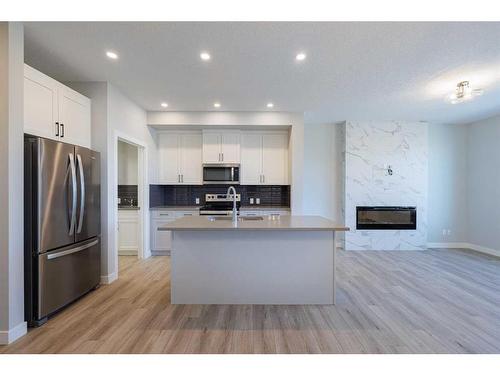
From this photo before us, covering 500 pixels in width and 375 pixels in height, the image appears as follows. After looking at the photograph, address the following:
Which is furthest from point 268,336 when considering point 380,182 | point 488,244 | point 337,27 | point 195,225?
point 488,244

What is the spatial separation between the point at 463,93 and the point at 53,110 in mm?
4897

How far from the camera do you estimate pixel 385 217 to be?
5320mm

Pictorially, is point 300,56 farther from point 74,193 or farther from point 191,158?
point 191,158

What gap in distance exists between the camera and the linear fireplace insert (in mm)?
5309

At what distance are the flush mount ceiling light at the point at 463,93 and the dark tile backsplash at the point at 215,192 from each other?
10.2 ft

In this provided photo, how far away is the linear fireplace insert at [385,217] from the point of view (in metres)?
5.31

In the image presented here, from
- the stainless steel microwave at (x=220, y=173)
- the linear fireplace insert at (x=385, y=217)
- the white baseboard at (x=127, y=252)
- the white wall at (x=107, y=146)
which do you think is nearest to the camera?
the white wall at (x=107, y=146)

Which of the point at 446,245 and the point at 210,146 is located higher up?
the point at 210,146

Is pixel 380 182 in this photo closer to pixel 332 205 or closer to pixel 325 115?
pixel 332 205

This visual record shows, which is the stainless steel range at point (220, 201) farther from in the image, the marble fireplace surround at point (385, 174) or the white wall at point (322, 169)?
the marble fireplace surround at point (385, 174)

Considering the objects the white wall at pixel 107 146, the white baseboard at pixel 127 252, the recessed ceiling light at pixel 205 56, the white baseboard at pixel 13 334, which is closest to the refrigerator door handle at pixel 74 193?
the white wall at pixel 107 146

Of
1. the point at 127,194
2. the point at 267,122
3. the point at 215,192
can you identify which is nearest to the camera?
the point at 267,122

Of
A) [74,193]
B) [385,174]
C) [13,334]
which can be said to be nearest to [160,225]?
[74,193]

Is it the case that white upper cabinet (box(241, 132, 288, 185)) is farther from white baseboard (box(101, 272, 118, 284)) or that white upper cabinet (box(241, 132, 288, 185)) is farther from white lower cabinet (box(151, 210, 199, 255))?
white baseboard (box(101, 272, 118, 284))
